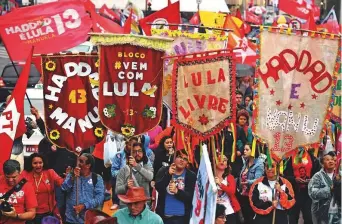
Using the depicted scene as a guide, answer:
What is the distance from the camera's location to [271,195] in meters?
9.96

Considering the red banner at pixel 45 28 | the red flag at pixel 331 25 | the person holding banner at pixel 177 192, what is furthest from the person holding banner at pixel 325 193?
the red flag at pixel 331 25

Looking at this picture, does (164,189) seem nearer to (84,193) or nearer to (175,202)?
(175,202)

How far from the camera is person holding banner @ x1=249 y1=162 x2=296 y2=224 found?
994 centimetres

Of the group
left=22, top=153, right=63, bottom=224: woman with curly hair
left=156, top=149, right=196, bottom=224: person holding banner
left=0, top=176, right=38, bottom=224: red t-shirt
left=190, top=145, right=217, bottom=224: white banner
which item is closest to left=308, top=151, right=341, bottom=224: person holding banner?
left=156, top=149, right=196, bottom=224: person holding banner

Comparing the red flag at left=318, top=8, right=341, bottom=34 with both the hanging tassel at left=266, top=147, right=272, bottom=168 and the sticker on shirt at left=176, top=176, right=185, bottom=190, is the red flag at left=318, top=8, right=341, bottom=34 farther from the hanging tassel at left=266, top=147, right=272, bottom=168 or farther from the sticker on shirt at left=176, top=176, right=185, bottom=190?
the sticker on shirt at left=176, top=176, right=185, bottom=190

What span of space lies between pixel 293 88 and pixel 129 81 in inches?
69.9

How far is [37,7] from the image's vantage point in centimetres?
1325

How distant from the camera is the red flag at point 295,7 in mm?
23000

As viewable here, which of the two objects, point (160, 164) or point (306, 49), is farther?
point (160, 164)

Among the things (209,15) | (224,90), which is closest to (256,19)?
(209,15)

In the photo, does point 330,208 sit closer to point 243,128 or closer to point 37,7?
point 243,128

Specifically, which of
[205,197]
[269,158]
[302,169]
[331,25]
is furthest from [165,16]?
[205,197]

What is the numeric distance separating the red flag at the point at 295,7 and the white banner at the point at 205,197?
1555cm

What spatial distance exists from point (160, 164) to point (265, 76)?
246cm
